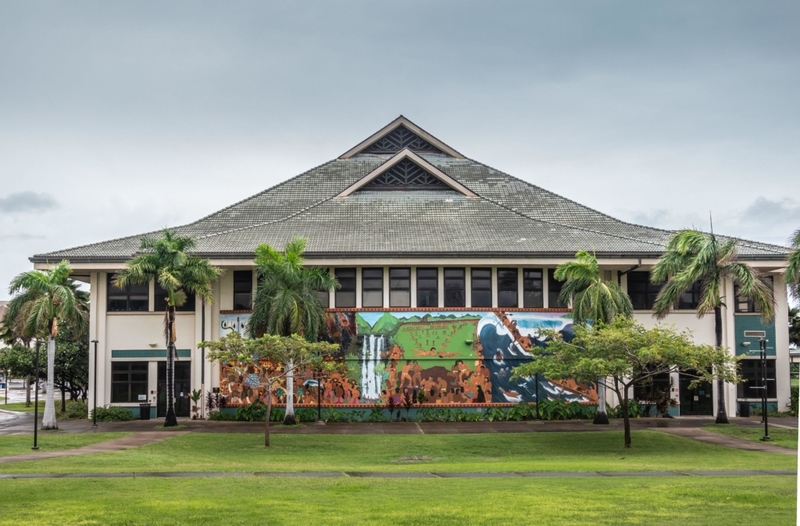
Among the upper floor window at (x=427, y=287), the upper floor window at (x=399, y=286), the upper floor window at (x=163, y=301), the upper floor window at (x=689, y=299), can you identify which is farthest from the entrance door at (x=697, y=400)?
the upper floor window at (x=163, y=301)

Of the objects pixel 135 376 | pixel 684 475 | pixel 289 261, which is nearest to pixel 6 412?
pixel 135 376

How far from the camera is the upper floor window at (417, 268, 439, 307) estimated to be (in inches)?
1599

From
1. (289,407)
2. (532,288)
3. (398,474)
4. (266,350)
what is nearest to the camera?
(398,474)

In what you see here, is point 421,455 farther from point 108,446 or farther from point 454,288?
point 454,288

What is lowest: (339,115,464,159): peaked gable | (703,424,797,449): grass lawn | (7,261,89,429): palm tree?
(703,424,797,449): grass lawn

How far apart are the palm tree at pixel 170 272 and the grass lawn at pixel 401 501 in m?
16.6

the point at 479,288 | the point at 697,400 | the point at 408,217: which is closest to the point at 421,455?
the point at 479,288

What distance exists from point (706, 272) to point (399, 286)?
45.7 ft

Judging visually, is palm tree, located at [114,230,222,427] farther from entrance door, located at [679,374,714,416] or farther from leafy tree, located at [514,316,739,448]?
entrance door, located at [679,374,714,416]

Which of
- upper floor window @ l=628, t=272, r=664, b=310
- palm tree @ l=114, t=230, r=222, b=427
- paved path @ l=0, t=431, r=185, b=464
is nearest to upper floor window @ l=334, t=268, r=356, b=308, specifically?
palm tree @ l=114, t=230, r=222, b=427

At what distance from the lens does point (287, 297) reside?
3450 cm

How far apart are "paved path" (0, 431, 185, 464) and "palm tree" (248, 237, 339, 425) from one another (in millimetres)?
5517

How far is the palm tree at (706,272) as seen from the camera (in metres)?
33.9

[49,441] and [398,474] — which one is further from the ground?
[398,474]
